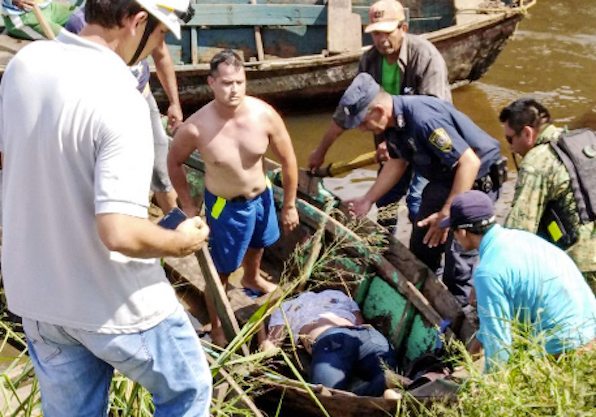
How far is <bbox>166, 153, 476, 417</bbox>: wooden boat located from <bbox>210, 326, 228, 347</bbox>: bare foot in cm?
20

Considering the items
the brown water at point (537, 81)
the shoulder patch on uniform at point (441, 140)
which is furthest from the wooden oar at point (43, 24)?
the brown water at point (537, 81)

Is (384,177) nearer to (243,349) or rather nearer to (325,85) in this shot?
(243,349)

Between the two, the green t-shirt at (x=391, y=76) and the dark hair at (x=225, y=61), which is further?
the green t-shirt at (x=391, y=76)

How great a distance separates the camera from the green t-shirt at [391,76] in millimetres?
5934

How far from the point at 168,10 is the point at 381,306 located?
9.96 ft

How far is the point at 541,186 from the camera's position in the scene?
164 inches

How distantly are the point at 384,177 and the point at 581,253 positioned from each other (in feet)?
4.98

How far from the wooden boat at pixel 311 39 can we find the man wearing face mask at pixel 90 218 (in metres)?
6.39

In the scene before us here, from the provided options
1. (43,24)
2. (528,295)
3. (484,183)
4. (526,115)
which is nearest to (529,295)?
(528,295)

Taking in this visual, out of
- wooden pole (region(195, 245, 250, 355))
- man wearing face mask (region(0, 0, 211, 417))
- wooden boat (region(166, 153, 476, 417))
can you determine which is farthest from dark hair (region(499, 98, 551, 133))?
man wearing face mask (region(0, 0, 211, 417))

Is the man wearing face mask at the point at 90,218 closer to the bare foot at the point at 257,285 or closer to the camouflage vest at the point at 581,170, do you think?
the camouflage vest at the point at 581,170

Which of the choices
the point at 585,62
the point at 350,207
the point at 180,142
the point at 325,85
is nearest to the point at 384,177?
the point at 350,207

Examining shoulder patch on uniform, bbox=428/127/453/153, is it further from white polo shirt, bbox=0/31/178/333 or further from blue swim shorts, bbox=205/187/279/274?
white polo shirt, bbox=0/31/178/333

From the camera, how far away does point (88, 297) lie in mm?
2482
